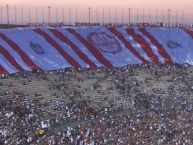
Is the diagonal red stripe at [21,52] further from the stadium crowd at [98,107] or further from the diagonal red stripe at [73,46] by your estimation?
the diagonal red stripe at [73,46]

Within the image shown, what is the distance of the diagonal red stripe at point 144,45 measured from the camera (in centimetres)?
4501

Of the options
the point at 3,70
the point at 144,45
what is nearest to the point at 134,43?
the point at 144,45

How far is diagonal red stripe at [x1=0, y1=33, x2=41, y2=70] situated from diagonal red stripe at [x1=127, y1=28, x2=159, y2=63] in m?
11.0

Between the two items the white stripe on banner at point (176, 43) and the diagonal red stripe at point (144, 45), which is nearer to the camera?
the diagonal red stripe at point (144, 45)

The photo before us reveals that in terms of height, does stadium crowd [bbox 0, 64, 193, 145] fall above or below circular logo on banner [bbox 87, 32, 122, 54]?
below

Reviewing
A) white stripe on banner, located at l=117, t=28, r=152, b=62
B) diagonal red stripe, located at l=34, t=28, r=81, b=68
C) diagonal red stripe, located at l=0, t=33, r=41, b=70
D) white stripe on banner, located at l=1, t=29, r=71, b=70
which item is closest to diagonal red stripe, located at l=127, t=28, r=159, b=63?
white stripe on banner, located at l=117, t=28, r=152, b=62

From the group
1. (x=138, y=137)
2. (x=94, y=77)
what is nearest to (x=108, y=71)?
(x=94, y=77)

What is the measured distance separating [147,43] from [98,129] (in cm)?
1491

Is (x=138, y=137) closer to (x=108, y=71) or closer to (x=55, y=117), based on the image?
(x=55, y=117)

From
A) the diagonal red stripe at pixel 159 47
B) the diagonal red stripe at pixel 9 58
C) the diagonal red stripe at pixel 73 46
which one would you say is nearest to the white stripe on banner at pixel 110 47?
the diagonal red stripe at pixel 73 46

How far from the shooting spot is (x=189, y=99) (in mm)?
42719

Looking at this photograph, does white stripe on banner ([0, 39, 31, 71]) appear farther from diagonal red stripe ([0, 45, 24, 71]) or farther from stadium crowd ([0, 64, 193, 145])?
stadium crowd ([0, 64, 193, 145])

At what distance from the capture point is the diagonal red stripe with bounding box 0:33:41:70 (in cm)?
3719

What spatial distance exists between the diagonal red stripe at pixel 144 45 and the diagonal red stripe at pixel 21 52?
36.2 ft
